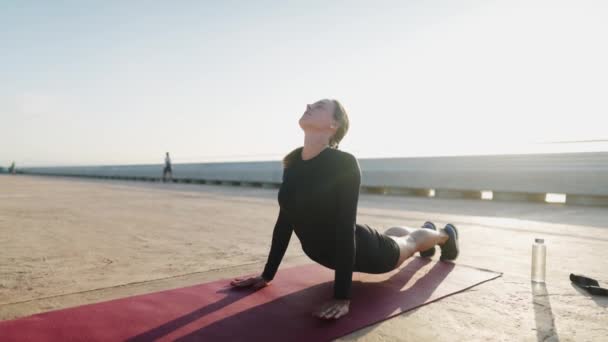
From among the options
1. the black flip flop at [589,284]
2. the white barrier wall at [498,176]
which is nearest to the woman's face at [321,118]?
the black flip flop at [589,284]

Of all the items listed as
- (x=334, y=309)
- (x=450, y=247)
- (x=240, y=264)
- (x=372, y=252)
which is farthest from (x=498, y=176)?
(x=334, y=309)

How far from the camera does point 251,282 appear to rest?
2504 millimetres

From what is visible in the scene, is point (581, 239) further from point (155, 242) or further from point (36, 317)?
point (36, 317)

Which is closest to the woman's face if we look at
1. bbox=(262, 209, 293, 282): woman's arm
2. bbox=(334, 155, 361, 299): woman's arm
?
bbox=(334, 155, 361, 299): woman's arm

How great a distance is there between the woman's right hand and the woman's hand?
1.98ft

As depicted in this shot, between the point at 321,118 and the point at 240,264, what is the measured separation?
1.46 metres

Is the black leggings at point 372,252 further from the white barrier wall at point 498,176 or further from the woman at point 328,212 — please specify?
the white barrier wall at point 498,176

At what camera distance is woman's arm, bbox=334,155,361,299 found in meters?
2.08

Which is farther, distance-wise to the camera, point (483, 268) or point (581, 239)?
point (581, 239)

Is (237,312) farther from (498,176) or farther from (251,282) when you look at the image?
(498,176)

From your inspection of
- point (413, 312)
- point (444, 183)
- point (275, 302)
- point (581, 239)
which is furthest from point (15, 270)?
point (444, 183)

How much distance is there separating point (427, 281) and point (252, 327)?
53.8 inches

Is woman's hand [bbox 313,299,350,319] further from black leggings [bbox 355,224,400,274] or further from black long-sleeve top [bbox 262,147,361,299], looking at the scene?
black leggings [bbox 355,224,400,274]

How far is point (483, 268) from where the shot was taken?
314 cm
